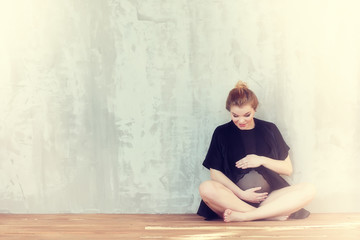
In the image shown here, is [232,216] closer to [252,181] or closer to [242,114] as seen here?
[252,181]

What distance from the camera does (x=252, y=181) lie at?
122 inches

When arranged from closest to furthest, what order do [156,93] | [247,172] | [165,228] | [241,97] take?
[165,228] → [241,97] → [247,172] → [156,93]

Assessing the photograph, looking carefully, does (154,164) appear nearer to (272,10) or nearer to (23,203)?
(23,203)

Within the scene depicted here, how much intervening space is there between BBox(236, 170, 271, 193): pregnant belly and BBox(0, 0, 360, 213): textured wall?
32cm

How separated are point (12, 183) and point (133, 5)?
1.49 meters

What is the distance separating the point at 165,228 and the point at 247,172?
2.07ft

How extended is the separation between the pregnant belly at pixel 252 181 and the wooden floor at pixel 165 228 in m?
0.24

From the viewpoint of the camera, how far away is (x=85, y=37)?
3.37 metres

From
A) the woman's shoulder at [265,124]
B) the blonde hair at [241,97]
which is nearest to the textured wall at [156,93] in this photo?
the woman's shoulder at [265,124]

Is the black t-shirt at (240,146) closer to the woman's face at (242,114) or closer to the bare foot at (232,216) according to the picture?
the woman's face at (242,114)

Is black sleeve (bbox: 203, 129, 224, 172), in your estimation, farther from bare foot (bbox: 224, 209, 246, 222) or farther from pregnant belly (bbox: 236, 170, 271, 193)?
bare foot (bbox: 224, 209, 246, 222)

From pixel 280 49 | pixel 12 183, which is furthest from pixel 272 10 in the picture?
pixel 12 183

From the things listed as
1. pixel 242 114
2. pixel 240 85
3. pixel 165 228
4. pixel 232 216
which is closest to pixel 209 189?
pixel 232 216

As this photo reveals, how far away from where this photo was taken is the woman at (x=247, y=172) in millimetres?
2996
